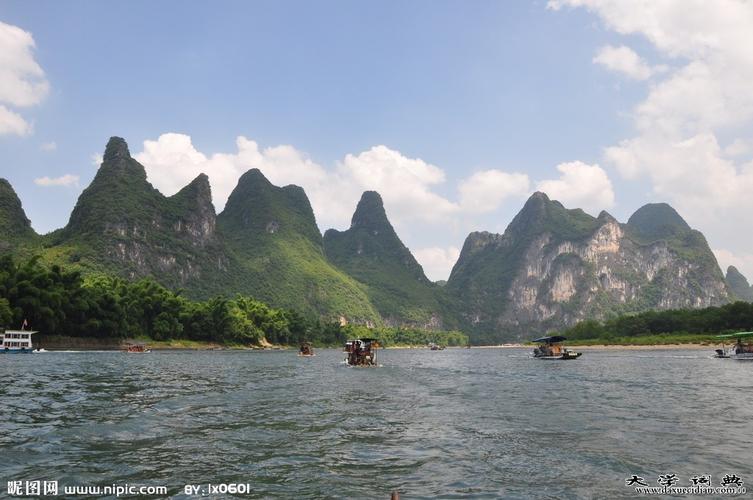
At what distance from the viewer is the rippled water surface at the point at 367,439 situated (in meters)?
12.6

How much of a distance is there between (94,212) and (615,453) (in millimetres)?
210967

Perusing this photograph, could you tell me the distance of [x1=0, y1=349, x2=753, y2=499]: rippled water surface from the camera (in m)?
12.6

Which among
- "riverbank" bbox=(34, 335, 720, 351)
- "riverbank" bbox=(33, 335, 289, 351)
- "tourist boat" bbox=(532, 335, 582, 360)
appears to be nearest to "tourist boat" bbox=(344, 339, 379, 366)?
"tourist boat" bbox=(532, 335, 582, 360)

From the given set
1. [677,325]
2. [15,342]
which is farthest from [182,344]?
[677,325]

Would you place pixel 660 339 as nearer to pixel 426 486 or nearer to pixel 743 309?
pixel 743 309

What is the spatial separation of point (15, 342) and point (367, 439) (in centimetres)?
7420

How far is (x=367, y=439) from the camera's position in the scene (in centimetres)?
1783

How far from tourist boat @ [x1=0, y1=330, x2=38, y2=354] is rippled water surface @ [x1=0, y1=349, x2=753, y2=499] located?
47.0 meters

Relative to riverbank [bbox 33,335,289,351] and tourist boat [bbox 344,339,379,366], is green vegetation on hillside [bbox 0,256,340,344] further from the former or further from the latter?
tourist boat [bbox 344,339,379,366]

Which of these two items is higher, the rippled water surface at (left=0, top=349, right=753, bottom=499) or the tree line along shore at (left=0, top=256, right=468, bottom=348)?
the tree line along shore at (left=0, top=256, right=468, bottom=348)

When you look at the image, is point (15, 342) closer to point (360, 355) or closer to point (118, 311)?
point (118, 311)

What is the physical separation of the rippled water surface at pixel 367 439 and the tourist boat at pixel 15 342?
47.0 m

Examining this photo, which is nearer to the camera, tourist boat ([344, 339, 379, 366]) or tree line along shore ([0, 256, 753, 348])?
tourist boat ([344, 339, 379, 366])

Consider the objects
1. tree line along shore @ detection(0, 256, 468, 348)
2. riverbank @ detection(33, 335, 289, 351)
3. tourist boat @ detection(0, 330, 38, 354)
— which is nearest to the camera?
tourist boat @ detection(0, 330, 38, 354)
